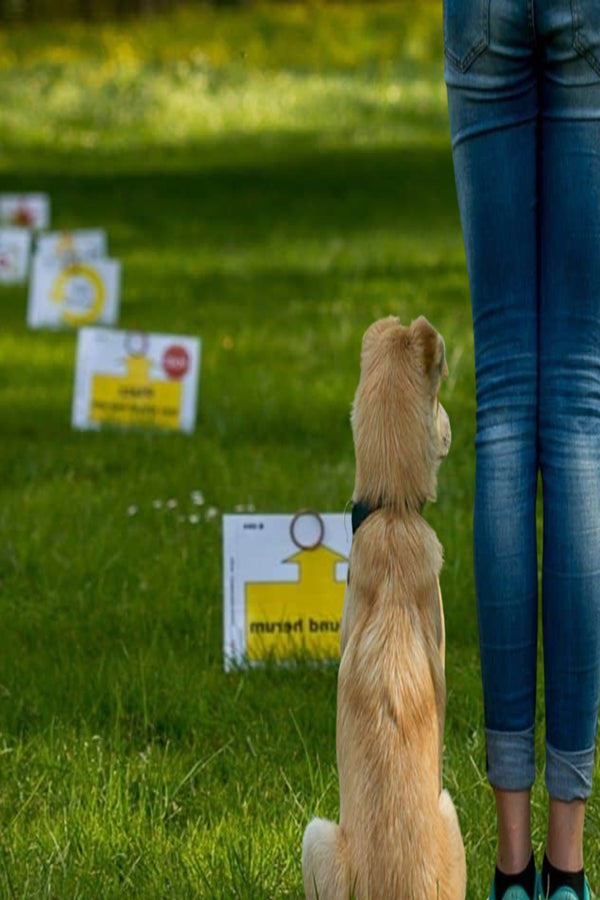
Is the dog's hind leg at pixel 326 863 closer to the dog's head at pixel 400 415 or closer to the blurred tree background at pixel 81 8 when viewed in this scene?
the dog's head at pixel 400 415

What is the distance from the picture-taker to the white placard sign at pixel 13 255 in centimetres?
1100

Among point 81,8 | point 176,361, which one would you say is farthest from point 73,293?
point 81,8

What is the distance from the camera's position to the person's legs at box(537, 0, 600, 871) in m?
2.81

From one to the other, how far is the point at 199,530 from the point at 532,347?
2.69 metres

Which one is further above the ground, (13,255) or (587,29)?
(13,255)

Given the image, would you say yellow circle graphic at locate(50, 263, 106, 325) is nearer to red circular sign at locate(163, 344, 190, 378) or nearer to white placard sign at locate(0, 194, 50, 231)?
red circular sign at locate(163, 344, 190, 378)

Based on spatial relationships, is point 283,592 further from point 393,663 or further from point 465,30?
point 465,30

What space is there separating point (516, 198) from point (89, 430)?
4297 mm

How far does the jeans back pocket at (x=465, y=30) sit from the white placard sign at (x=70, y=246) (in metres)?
6.28

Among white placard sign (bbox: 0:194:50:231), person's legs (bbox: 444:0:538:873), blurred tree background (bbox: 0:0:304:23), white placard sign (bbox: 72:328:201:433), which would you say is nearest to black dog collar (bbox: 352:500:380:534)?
person's legs (bbox: 444:0:538:873)

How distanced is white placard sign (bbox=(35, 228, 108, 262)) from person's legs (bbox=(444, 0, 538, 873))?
6.31 m

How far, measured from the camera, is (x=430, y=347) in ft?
9.21

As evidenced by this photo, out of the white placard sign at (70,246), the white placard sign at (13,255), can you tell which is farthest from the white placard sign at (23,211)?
the white placard sign at (70,246)

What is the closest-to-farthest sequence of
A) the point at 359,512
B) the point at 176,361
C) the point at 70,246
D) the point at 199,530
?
the point at 359,512 < the point at 199,530 < the point at 176,361 < the point at 70,246
